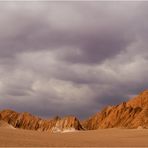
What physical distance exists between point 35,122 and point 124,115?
3990 cm

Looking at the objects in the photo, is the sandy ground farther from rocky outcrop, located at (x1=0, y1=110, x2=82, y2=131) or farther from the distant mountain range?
rocky outcrop, located at (x1=0, y1=110, x2=82, y2=131)

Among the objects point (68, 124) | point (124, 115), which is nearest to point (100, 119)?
point (124, 115)

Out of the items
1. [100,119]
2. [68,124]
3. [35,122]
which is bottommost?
[68,124]

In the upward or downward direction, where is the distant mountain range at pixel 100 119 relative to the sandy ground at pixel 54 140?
upward

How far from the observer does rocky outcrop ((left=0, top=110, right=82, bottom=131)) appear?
141 meters

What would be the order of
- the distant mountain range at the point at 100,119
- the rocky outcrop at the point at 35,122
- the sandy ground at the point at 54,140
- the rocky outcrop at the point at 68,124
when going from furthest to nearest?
the rocky outcrop at the point at 35,122, the rocky outcrop at the point at 68,124, the distant mountain range at the point at 100,119, the sandy ground at the point at 54,140

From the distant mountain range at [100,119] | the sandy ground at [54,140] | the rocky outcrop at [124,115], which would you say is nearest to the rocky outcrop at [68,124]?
the distant mountain range at [100,119]

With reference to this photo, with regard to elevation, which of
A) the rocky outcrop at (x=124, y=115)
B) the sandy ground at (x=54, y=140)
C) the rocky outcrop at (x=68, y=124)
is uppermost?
the rocky outcrop at (x=124, y=115)

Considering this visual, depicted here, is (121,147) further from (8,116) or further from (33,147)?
(8,116)

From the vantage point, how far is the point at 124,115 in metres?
140

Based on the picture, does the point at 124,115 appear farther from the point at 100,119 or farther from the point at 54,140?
the point at 54,140

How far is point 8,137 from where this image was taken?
3341 centimetres

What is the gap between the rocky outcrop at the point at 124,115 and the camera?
5197 inches

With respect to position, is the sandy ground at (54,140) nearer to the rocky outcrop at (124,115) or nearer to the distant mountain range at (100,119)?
the distant mountain range at (100,119)
